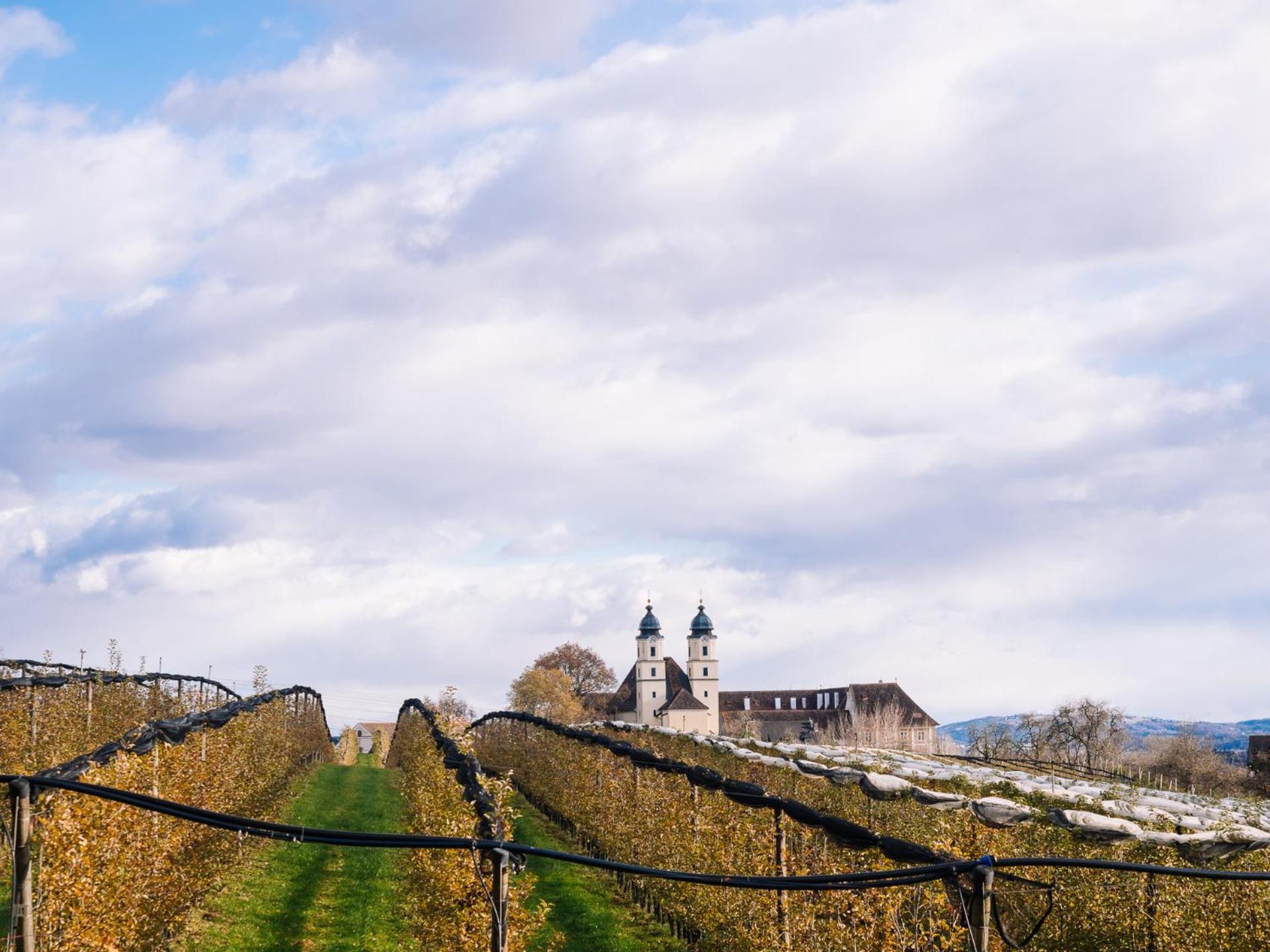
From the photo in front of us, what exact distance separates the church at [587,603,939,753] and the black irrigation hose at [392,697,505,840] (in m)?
78.0

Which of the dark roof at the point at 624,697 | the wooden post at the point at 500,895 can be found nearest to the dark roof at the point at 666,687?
the dark roof at the point at 624,697

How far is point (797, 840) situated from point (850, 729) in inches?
3537

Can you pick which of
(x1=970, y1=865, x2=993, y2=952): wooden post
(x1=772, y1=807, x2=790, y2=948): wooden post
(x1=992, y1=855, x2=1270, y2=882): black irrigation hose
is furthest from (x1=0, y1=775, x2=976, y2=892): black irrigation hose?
(x1=772, y1=807, x2=790, y2=948): wooden post

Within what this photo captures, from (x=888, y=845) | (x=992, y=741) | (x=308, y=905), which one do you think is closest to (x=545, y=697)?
(x=992, y=741)

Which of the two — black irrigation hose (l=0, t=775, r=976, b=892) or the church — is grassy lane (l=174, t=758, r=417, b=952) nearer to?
black irrigation hose (l=0, t=775, r=976, b=892)

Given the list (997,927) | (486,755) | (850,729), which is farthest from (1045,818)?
(850,729)

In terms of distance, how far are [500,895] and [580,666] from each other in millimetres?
98343

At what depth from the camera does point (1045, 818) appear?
1698 centimetres

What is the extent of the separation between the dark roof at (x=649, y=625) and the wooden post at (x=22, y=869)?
327ft

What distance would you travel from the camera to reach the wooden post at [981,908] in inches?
229

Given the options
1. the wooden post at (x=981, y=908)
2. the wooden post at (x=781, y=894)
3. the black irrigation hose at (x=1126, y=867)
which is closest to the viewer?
the black irrigation hose at (x=1126, y=867)

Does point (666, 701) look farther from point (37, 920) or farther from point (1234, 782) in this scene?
point (37, 920)

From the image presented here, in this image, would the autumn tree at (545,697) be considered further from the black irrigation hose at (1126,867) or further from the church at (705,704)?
the black irrigation hose at (1126,867)

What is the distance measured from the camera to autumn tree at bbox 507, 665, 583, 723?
9156 centimetres
